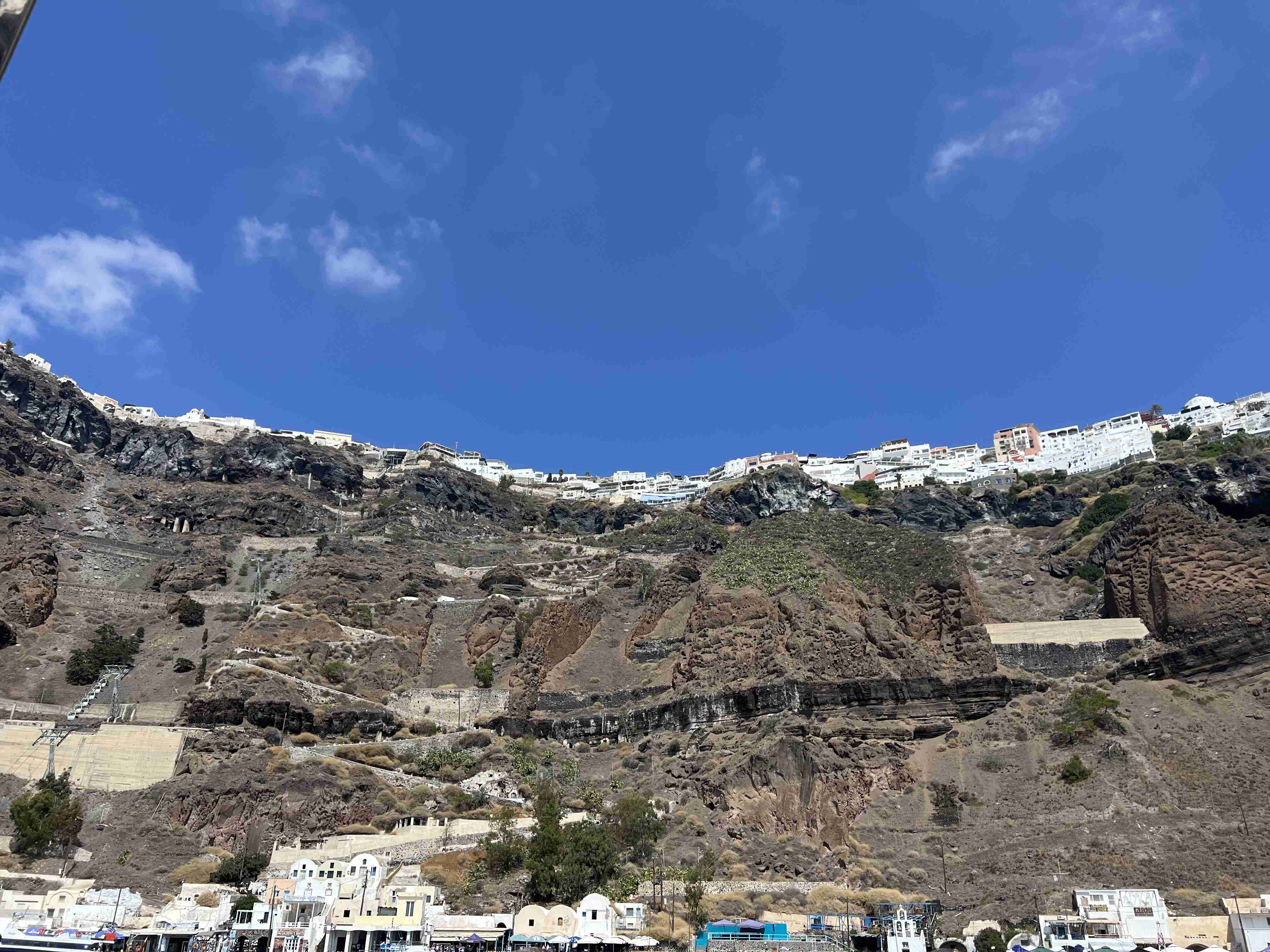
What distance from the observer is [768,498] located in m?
125

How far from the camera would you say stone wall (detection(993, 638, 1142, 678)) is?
60.8 m

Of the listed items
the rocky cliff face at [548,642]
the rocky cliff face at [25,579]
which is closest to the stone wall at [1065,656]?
the rocky cliff face at [548,642]

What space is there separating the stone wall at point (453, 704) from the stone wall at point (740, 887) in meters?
21.5

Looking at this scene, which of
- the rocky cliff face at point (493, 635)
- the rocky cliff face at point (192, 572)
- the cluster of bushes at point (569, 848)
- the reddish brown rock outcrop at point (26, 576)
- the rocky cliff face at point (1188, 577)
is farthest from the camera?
the rocky cliff face at point (192, 572)

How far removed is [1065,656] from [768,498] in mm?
65087

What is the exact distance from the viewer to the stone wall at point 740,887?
42.5 m

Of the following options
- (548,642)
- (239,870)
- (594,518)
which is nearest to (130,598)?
(548,642)

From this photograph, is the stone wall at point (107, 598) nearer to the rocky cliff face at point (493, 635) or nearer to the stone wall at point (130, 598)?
the stone wall at point (130, 598)

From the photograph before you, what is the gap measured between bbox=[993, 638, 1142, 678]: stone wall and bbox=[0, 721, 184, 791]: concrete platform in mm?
48832

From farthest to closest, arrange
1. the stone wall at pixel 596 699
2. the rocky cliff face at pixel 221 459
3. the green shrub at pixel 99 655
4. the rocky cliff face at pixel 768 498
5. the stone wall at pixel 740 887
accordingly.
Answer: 1. the rocky cliff face at pixel 221 459
2. the rocky cliff face at pixel 768 498
3. the green shrub at pixel 99 655
4. the stone wall at pixel 596 699
5. the stone wall at pixel 740 887

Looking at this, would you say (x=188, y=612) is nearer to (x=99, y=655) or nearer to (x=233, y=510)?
(x=99, y=655)

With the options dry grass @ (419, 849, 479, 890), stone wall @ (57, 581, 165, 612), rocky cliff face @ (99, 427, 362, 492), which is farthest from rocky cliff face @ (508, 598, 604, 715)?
rocky cliff face @ (99, 427, 362, 492)

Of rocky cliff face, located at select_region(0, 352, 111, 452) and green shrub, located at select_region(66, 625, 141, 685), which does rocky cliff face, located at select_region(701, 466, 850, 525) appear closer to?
green shrub, located at select_region(66, 625, 141, 685)

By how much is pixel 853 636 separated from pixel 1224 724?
20.1 m
